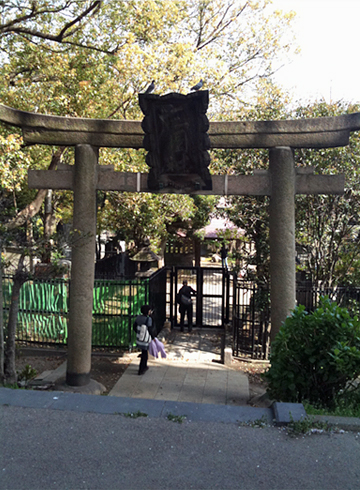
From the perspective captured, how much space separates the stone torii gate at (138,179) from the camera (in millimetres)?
7734

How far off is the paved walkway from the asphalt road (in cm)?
320

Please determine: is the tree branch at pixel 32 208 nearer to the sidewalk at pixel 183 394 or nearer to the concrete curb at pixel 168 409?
the sidewalk at pixel 183 394

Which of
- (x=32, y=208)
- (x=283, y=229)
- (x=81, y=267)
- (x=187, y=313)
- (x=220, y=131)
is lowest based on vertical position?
(x=187, y=313)

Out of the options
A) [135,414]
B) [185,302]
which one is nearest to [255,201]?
[185,302]

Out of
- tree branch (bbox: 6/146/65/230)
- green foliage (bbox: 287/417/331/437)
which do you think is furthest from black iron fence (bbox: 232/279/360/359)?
tree branch (bbox: 6/146/65/230)

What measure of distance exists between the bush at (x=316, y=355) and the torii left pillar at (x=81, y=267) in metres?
3.65

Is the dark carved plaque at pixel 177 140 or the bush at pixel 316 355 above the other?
the dark carved plaque at pixel 177 140

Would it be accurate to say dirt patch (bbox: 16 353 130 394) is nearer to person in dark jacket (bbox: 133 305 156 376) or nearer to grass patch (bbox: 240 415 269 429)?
person in dark jacket (bbox: 133 305 156 376)

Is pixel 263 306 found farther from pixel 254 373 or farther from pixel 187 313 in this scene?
pixel 187 313

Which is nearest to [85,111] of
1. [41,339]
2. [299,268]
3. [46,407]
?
[41,339]

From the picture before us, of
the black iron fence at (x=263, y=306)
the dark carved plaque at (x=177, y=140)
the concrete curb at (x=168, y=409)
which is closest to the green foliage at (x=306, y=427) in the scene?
the concrete curb at (x=168, y=409)

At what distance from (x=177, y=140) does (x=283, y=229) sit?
2.45 m

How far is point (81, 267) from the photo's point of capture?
8086mm

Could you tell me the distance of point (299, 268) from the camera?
1152 cm
